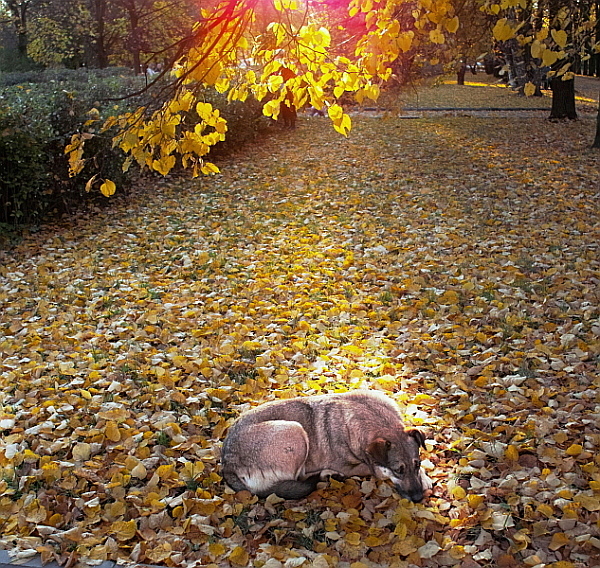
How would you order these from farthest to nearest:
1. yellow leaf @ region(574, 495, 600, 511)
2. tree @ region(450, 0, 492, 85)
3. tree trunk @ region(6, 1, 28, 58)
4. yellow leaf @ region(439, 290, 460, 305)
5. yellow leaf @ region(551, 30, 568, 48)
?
tree trunk @ region(6, 1, 28, 58) → tree @ region(450, 0, 492, 85) → yellow leaf @ region(439, 290, 460, 305) → yellow leaf @ region(574, 495, 600, 511) → yellow leaf @ region(551, 30, 568, 48)

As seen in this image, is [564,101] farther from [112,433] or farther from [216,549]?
[216,549]

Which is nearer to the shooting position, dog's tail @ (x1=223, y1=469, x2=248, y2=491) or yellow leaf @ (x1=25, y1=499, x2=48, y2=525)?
yellow leaf @ (x1=25, y1=499, x2=48, y2=525)

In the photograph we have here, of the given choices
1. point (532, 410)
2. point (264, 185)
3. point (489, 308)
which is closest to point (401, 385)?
point (532, 410)

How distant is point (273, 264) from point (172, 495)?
4.77m

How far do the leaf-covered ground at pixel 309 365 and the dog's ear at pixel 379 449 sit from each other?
315mm

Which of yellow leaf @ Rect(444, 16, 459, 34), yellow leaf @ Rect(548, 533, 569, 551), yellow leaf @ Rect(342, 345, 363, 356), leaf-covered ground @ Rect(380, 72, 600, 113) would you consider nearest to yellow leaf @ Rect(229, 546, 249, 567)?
yellow leaf @ Rect(548, 533, 569, 551)

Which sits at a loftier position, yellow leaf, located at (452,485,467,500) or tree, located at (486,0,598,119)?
tree, located at (486,0,598,119)

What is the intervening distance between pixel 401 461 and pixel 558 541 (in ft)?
2.96

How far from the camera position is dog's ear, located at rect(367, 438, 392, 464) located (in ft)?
12.0

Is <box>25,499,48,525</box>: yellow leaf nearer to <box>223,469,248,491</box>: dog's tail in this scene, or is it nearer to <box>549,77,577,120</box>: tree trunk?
<box>223,469,248,491</box>: dog's tail

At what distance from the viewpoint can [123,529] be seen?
12.0 feet

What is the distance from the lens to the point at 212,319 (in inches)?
267

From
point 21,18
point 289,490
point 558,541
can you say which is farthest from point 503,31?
point 21,18

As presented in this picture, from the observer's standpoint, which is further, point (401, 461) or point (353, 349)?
point (353, 349)
